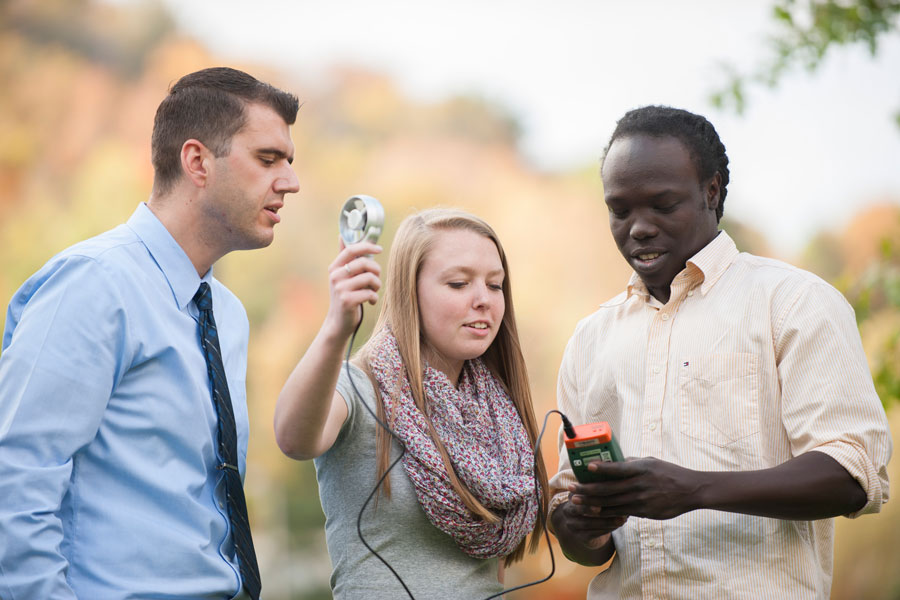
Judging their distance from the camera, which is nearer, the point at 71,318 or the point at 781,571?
the point at 71,318

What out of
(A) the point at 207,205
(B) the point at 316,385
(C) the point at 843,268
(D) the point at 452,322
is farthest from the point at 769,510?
(C) the point at 843,268

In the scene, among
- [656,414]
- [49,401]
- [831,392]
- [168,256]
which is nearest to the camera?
[49,401]

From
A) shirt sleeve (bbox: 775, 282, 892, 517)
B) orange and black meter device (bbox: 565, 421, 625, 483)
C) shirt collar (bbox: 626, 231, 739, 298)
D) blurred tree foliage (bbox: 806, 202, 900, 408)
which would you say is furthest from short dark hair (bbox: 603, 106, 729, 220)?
blurred tree foliage (bbox: 806, 202, 900, 408)

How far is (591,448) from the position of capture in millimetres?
1950

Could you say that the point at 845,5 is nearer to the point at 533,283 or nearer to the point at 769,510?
the point at 769,510

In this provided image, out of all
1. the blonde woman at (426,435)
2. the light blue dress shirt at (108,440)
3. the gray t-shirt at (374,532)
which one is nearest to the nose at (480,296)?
the blonde woman at (426,435)

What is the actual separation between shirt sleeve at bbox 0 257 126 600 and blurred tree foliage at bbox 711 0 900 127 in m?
2.84

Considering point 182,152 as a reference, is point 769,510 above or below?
below

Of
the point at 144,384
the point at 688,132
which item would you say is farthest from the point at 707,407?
the point at 144,384

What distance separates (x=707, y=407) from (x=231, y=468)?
119 centimetres

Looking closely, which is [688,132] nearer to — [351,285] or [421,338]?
[421,338]

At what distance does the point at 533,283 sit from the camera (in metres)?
7.69

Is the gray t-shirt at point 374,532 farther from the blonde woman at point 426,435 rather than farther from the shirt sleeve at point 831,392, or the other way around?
the shirt sleeve at point 831,392

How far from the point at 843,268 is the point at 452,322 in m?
5.26
